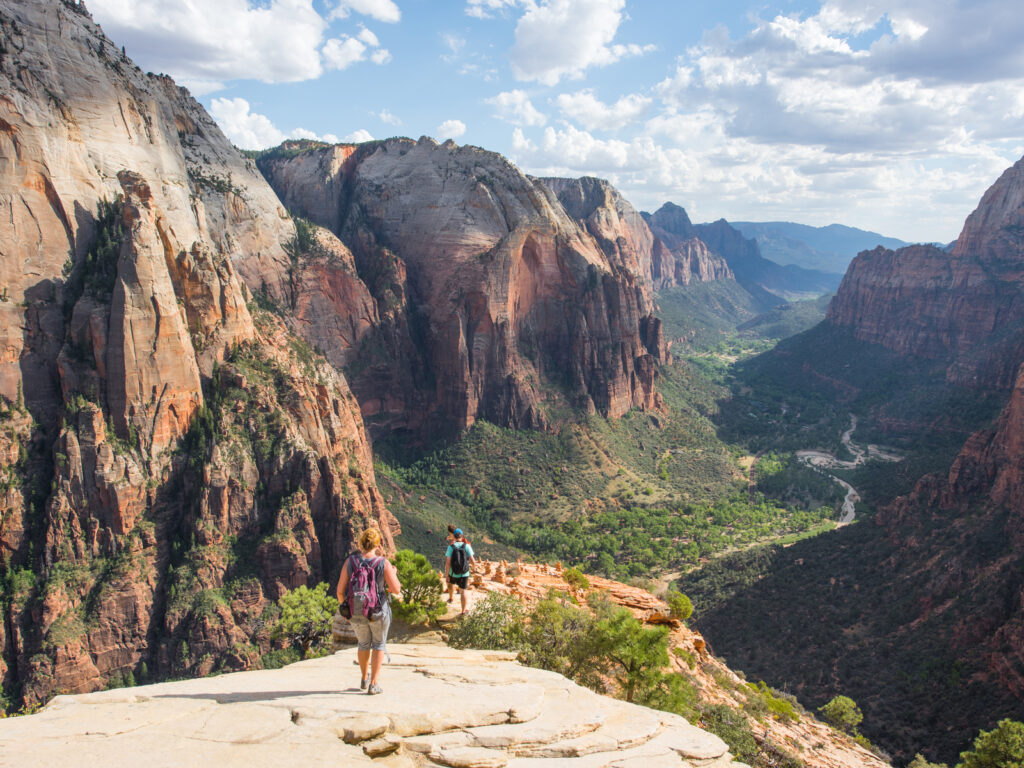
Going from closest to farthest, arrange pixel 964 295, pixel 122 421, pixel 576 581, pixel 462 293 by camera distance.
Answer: pixel 576 581 → pixel 122 421 → pixel 462 293 → pixel 964 295

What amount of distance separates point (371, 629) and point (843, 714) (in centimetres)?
4360

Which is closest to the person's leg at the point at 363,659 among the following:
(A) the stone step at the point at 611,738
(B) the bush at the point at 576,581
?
(A) the stone step at the point at 611,738

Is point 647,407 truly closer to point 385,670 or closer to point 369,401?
point 369,401

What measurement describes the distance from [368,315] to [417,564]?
83.7m

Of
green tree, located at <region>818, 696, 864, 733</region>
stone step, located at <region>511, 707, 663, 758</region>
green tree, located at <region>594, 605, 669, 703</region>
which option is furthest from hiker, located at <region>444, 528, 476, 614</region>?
green tree, located at <region>818, 696, 864, 733</region>

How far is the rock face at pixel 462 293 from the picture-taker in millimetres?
108000

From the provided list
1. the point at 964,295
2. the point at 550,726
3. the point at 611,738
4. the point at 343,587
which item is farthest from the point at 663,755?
the point at 964,295

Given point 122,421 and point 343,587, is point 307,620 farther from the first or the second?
point 122,421

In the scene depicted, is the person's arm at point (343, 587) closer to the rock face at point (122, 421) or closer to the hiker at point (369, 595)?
the hiker at point (369, 595)

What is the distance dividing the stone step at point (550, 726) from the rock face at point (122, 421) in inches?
1755

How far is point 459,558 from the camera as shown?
24.7 m

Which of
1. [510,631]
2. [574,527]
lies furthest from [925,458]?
[510,631]

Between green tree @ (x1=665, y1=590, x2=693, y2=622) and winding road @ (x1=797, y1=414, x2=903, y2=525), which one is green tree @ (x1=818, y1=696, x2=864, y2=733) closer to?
green tree @ (x1=665, y1=590, x2=693, y2=622)

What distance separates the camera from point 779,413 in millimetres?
166375
